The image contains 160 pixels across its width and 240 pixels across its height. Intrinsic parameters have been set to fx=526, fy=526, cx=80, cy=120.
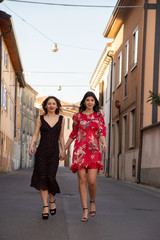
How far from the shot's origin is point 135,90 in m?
21.6

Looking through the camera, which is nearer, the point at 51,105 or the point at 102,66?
the point at 51,105

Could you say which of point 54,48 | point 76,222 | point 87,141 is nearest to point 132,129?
point 54,48

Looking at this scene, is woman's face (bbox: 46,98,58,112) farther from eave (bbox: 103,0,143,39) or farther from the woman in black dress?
eave (bbox: 103,0,143,39)

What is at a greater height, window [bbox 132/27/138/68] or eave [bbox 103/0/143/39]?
eave [bbox 103/0/143/39]

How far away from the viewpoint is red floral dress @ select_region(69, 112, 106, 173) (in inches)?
272

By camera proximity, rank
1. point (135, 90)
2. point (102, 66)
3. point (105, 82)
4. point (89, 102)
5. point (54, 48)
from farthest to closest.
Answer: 1. point (105, 82)
2. point (102, 66)
3. point (54, 48)
4. point (135, 90)
5. point (89, 102)

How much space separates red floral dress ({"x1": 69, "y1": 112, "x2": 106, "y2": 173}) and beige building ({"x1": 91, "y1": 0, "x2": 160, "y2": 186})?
28.9ft

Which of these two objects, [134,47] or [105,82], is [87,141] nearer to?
[134,47]

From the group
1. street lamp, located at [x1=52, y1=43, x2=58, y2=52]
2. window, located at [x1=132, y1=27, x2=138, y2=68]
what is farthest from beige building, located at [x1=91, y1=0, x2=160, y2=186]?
street lamp, located at [x1=52, y1=43, x2=58, y2=52]

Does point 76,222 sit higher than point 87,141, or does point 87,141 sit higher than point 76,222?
point 87,141

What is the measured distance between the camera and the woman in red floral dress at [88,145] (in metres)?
6.91

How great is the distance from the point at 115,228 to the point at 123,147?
720 inches

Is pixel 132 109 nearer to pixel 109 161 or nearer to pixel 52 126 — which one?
pixel 109 161

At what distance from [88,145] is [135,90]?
14.9 m
